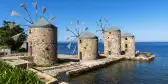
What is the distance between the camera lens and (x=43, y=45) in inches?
1096

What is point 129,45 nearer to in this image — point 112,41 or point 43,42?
point 112,41

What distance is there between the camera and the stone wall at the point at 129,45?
46.6 m

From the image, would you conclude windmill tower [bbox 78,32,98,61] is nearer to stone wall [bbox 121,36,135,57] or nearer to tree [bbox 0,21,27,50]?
stone wall [bbox 121,36,135,57]

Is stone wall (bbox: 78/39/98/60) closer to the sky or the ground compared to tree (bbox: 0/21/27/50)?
closer to the ground

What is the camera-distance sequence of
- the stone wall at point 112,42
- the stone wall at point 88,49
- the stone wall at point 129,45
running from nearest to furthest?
the stone wall at point 88,49
the stone wall at point 112,42
the stone wall at point 129,45

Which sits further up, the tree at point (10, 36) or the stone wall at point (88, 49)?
the tree at point (10, 36)

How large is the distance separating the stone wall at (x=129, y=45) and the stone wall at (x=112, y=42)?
140 inches

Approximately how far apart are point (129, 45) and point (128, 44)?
0.46m

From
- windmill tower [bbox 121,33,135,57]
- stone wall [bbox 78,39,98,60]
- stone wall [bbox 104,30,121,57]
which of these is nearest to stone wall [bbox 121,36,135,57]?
windmill tower [bbox 121,33,135,57]

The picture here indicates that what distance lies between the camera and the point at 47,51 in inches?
1107

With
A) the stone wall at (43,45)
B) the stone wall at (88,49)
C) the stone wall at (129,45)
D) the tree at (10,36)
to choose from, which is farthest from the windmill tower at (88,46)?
the tree at (10,36)

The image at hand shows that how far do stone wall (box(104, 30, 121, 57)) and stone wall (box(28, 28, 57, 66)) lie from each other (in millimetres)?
18532

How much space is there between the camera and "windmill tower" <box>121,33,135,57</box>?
46594 millimetres

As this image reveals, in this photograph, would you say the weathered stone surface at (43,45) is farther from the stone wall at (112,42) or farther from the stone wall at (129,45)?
the stone wall at (129,45)
